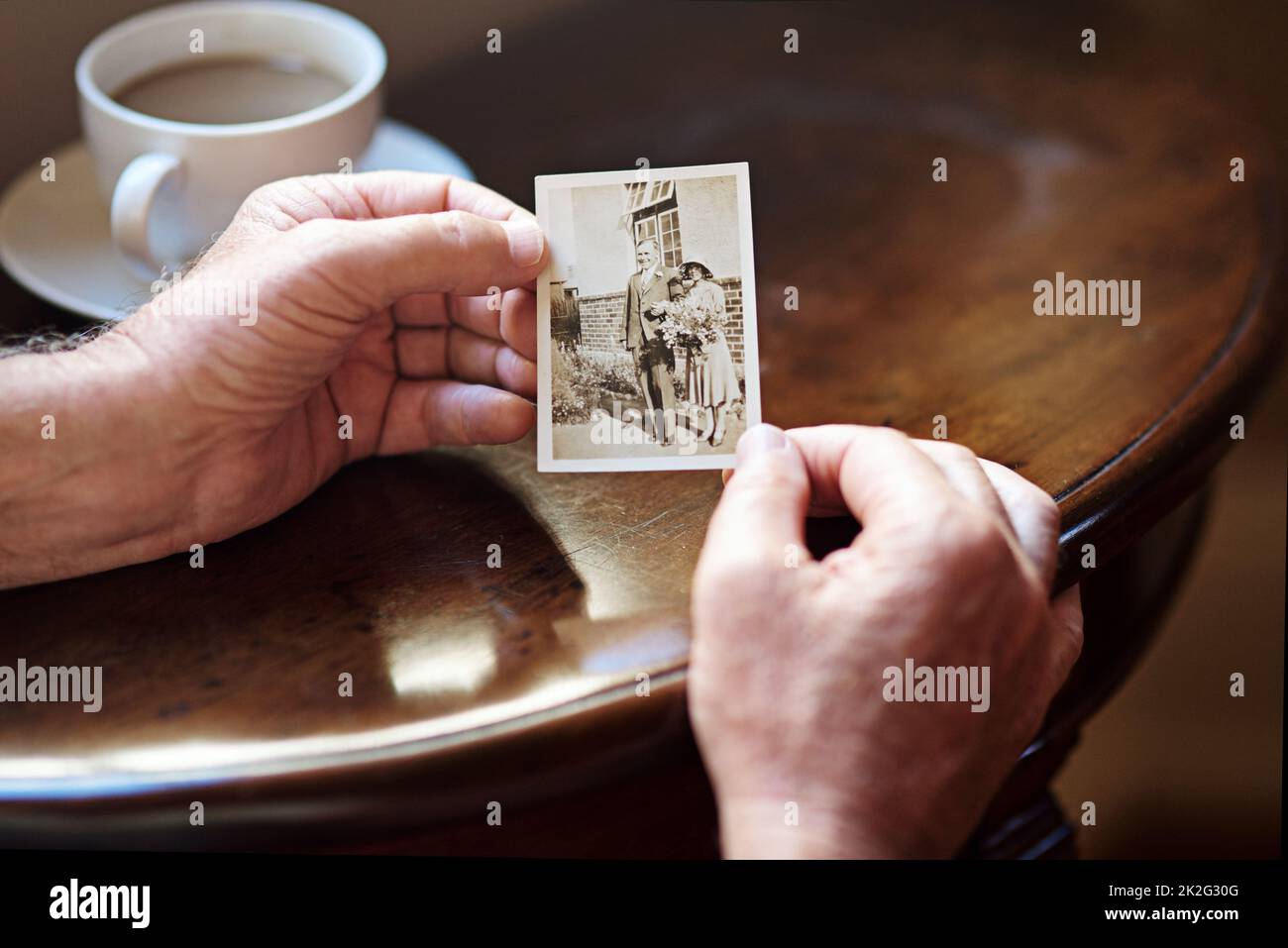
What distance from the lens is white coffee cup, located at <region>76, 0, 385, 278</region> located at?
0.76 meters

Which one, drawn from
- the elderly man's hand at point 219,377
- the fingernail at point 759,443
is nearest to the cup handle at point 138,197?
the elderly man's hand at point 219,377

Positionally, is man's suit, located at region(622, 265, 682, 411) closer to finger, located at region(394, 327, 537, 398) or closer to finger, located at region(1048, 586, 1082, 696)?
finger, located at region(394, 327, 537, 398)

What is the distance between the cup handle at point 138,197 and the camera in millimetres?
744

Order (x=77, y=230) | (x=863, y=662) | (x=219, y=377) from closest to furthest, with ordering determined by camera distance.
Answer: (x=863, y=662) → (x=219, y=377) → (x=77, y=230)

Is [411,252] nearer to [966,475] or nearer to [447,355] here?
[447,355]

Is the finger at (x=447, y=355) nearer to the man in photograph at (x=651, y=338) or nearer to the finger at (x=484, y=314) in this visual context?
the finger at (x=484, y=314)

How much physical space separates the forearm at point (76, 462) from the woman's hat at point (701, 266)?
1.02 feet

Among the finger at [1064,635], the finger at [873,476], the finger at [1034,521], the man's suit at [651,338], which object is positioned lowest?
the finger at [1064,635]

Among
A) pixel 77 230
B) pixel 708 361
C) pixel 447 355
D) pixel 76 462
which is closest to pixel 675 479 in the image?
pixel 708 361

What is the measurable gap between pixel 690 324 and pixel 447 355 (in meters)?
0.18

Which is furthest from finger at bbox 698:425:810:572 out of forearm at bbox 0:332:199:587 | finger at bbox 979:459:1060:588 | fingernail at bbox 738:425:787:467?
forearm at bbox 0:332:199:587

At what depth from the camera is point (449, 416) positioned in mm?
715

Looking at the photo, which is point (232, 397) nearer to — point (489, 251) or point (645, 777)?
point (489, 251)

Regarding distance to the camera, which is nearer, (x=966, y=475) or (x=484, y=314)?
(x=966, y=475)
